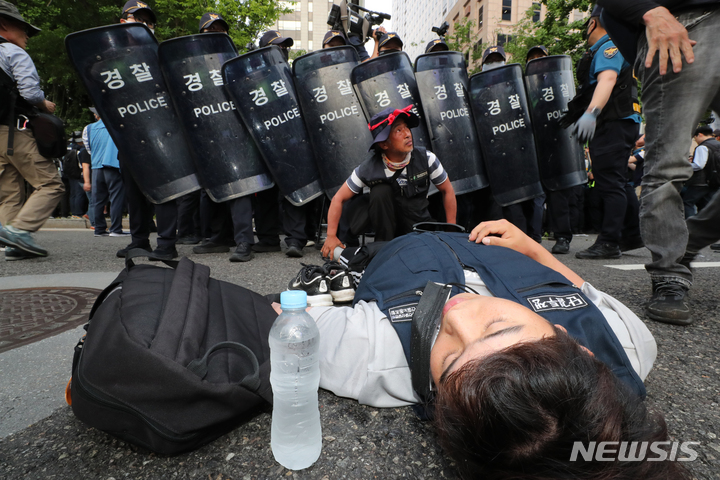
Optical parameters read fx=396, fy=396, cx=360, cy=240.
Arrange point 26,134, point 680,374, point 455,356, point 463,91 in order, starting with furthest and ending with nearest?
point 463,91, point 26,134, point 680,374, point 455,356

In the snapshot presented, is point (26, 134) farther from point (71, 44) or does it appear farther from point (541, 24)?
point (541, 24)

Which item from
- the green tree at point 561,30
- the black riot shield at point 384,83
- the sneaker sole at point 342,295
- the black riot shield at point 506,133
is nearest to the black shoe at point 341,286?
the sneaker sole at point 342,295

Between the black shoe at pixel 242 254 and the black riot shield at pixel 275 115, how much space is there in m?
0.63

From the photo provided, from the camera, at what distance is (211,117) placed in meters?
3.72

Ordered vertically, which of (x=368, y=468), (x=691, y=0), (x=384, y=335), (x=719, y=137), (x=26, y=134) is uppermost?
(x=691, y=0)

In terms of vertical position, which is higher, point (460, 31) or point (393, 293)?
point (460, 31)

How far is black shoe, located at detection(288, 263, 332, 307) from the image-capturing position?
204cm

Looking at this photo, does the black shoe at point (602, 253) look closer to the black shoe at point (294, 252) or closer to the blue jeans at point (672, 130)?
the blue jeans at point (672, 130)

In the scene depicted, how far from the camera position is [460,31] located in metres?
19.6

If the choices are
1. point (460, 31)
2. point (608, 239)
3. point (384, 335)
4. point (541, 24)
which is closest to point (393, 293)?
point (384, 335)

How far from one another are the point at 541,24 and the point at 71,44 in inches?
734

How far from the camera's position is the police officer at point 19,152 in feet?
11.0

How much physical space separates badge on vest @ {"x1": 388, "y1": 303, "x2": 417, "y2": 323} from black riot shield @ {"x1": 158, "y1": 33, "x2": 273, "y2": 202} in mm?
2886

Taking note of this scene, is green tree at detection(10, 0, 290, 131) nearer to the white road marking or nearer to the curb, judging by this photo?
the curb
